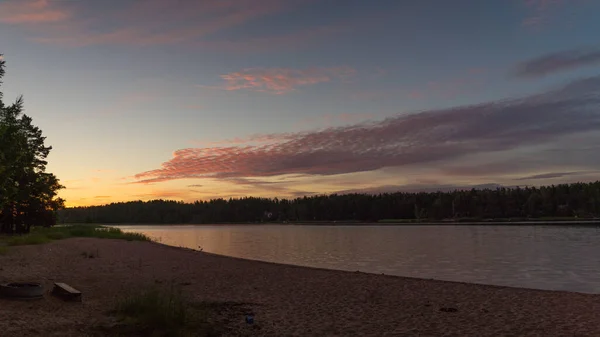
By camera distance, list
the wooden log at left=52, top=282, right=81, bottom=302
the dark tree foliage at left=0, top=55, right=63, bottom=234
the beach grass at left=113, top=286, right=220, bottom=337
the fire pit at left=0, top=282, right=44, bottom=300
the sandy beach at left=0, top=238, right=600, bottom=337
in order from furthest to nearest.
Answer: the dark tree foliage at left=0, top=55, right=63, bottom=234
the wooden log at left=52, top=282, right=81, bottom=302
the fire pit at left=0, top=282, right=44, bottom=300
the sandy beach at left=0, top=238, right=600, bottom=337
the beach grass at left=113, top=286, right=220, bottom=337

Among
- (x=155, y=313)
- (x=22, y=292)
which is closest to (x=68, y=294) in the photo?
(x=22, y=292)

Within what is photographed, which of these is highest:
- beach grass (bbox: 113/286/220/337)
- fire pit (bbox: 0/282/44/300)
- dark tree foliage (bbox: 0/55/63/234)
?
dark tree foliage (bbox: 0/55/63/234)

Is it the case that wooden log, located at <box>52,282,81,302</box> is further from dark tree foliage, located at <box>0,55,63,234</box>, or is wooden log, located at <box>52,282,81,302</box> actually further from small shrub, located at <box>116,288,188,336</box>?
dark tree foliage, located at <box>0,55,63,234</box>

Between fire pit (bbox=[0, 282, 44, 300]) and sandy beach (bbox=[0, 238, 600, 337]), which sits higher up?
fire pit (bbox=[0, 282, 44, 300])

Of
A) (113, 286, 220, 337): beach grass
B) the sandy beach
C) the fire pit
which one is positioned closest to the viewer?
(113, 286, 220, 337): beach grass

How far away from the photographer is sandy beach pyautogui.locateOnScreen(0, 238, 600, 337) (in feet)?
41.7

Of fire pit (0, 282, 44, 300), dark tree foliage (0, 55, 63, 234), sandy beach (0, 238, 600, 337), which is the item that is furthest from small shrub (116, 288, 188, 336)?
dark tree foliage (0, 55, 63, 234)

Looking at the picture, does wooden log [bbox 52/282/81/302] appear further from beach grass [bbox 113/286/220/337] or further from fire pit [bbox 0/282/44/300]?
beach grass [bbox 113/286/220/337]

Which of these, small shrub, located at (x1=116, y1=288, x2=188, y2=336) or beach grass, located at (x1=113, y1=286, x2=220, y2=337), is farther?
small shrub, located at (x1=116, y1=288, x2=188, y2=336)

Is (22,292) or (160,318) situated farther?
(22,292)

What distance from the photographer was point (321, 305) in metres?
17.4

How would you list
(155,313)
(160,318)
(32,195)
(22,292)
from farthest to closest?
(32,195)
(22,292)
(155,313)
(160,318)

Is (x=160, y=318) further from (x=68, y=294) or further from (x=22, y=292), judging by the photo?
(x=22, y=292)

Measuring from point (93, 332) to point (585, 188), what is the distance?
228123mm
